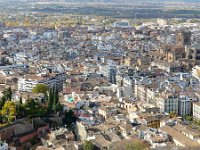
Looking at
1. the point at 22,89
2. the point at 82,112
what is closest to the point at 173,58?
the point at 22,89

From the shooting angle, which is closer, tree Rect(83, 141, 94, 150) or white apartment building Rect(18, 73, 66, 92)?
tree Rect(83, 141, 94, 150)

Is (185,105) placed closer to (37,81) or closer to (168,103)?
(168,103)

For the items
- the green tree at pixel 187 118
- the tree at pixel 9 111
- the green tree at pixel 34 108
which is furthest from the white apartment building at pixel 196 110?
the tree at pixel 9 111

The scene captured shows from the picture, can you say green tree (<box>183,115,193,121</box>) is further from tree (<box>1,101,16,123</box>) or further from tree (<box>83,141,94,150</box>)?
tree (<box>1,101,16,123</box>)

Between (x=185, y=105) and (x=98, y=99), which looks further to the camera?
(x=98, y=99)

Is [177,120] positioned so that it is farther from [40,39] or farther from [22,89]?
[40,39]

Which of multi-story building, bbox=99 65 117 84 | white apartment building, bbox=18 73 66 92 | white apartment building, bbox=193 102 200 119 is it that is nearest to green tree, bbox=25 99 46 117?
white apartment building, bbox=18 73 66 92

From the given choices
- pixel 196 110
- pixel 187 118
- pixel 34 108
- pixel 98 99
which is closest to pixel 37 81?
pixel 98 99
